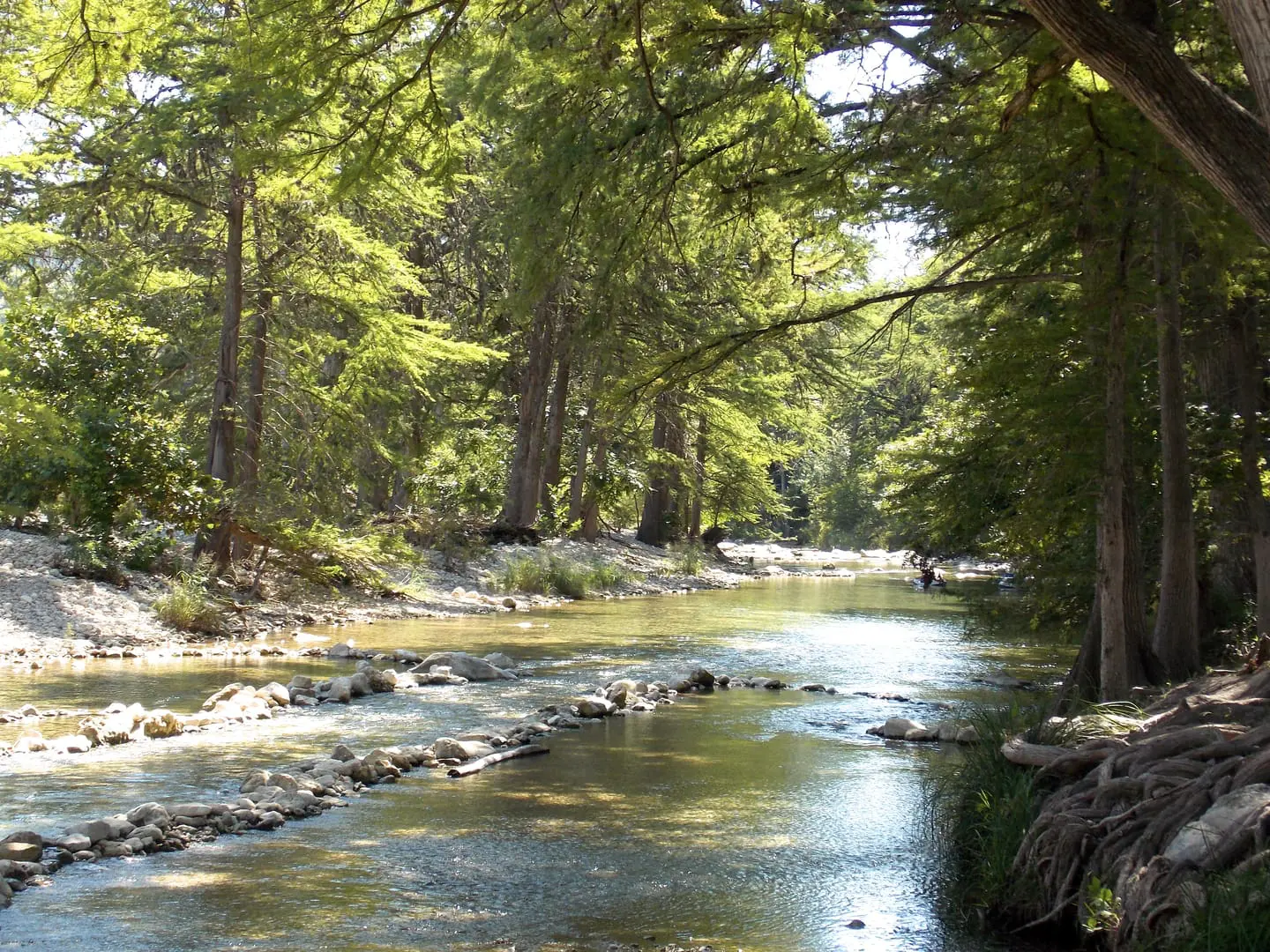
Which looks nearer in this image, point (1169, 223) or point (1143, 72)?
point (1143, 72)

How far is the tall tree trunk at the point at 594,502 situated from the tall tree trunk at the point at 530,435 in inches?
89.3

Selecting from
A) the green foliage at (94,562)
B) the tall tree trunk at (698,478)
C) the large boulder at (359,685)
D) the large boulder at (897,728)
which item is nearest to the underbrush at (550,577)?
the tall tree trunk at (698,478)

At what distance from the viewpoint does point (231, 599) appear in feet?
54.5

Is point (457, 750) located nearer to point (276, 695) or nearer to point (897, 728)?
point (276, 695)

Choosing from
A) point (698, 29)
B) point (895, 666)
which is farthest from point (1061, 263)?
point (895, 666)

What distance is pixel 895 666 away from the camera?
16.2 m

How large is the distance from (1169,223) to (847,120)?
2566 millimetres

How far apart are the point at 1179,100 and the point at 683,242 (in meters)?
6.23

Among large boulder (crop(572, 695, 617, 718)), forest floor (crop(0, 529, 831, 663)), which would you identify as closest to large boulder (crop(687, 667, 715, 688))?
large boulder (crop(572, 695, 617, 718))

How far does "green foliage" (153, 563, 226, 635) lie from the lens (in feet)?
50.1

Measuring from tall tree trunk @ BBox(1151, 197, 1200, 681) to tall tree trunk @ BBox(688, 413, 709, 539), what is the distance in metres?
19.9

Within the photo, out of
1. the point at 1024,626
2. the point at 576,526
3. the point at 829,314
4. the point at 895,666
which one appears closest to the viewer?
the point at 829,314

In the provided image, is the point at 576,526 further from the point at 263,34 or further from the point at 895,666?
the point at 263,34

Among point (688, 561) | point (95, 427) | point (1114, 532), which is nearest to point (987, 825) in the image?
point (1114, 532)
